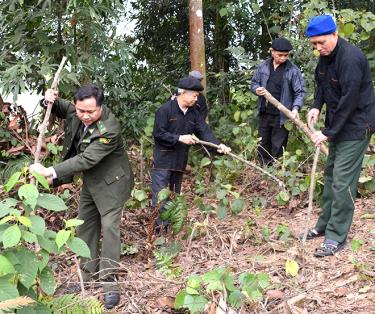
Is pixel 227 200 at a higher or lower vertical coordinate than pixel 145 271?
higher

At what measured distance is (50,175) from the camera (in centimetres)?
397

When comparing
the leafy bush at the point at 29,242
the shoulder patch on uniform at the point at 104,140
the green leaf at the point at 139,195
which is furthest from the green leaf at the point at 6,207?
the green leaf at the point at 139,195

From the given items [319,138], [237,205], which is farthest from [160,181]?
[319,138]

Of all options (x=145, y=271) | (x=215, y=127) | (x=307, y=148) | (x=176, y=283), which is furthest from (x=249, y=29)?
(x=176, y=283)

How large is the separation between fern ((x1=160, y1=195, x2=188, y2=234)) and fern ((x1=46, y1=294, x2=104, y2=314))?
182cm

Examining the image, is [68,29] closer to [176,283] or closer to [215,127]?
[215,127]

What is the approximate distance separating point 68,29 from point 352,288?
4309mm

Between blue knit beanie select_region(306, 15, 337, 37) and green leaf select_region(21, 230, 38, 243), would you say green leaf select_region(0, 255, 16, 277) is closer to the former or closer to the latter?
green leaf select_region(21, 230, 38, 243)

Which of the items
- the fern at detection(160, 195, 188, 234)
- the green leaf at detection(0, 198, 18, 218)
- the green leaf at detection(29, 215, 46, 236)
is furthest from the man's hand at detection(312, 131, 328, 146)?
the green leaf at detection(0, 198, 18, 218)

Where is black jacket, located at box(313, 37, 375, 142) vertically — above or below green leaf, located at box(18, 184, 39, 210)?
above

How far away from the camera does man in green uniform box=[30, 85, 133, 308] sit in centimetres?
406

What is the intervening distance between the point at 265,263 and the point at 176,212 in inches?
45.6

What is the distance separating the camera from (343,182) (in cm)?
434

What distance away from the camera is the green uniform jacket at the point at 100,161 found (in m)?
4.07
